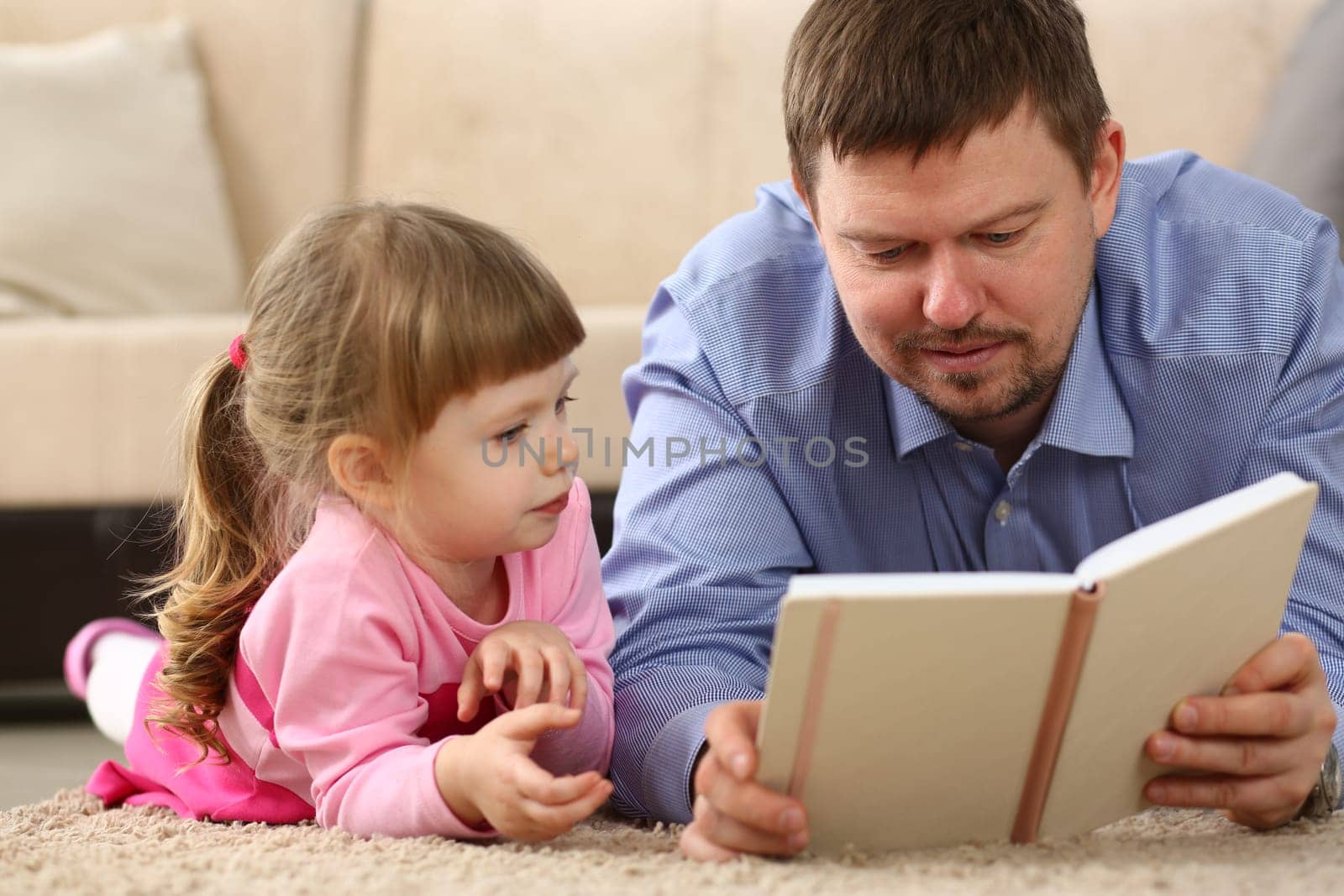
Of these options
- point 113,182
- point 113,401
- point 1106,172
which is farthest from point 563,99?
point 1106,172

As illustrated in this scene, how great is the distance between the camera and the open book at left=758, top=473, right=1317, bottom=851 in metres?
0.82

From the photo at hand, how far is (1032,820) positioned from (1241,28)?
173 centimetres

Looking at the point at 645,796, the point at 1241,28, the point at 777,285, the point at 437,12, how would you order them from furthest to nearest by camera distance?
1. the point at 437,12
2. the point at 1241,28
3. the point at 777,285
4. the point at 645,796

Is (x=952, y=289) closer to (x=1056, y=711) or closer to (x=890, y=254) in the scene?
(x=890, y=254)

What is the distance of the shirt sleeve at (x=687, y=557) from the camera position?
1222mm

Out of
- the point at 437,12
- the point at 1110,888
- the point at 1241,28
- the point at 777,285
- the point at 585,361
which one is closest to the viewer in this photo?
the point at 1110,888

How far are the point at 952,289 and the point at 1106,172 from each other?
25 cm

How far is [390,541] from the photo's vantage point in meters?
1.12

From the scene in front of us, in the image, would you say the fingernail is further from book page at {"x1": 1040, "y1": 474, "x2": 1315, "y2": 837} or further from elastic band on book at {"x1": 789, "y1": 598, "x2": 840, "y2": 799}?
elastic band on book at {"x1": 789, "y1": 598, "x2": 840, "y2": 799}

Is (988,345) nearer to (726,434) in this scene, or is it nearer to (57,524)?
(726,434)

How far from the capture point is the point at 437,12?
2.48m

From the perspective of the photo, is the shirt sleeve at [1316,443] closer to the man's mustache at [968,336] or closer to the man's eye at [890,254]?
the man's mustache at [968,336]

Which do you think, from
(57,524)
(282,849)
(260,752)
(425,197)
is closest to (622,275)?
(425,197)

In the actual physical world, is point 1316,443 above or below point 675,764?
above
